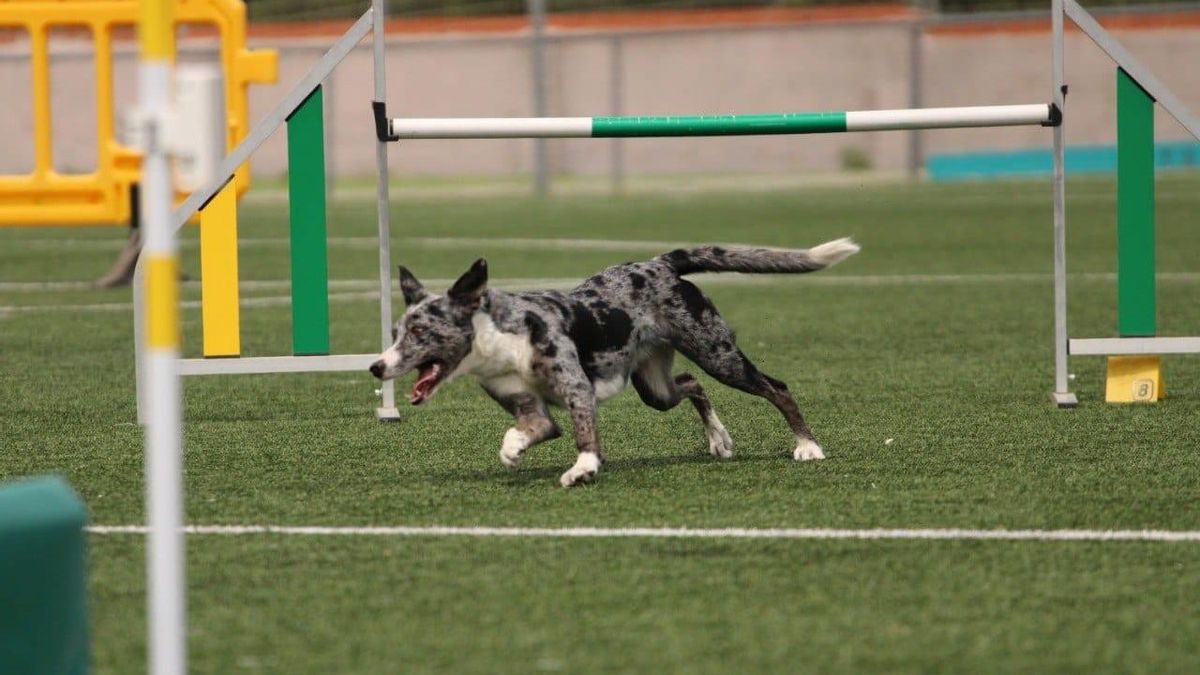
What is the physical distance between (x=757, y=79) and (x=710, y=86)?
2.85 ft

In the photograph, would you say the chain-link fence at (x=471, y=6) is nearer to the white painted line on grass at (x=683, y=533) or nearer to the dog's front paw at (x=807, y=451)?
the dog's front paw at (x=807, y=451)

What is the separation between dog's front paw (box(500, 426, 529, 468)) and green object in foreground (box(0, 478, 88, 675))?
2637mm

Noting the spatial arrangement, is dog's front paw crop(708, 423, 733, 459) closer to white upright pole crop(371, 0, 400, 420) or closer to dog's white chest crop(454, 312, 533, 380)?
dog's white chest crop(454, 312, 533, 380)

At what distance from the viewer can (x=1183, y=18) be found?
3569 centimetres

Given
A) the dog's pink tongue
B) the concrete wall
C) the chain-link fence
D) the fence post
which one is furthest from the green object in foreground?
the chain-link fence

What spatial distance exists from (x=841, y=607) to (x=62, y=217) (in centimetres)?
881

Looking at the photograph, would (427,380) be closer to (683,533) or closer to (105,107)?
(683,533)

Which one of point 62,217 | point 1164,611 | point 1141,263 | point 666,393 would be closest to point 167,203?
point 1164,611

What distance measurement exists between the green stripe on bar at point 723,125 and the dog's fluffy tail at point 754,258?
0.73m

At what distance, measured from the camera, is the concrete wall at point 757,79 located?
35.4 metres

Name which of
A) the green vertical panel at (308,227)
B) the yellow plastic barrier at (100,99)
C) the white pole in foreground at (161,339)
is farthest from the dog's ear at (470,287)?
the yellow plastic barrier at (100,99)

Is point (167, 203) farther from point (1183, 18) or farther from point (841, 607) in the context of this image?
point (1183, 18)

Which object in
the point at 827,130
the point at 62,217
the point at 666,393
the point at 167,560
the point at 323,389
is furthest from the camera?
the point at 62,217

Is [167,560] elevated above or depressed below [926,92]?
below
